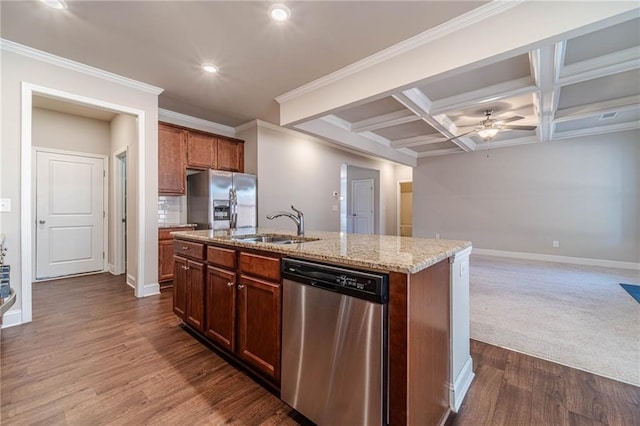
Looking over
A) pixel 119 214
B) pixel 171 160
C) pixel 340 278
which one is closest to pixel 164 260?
pixel 171 160

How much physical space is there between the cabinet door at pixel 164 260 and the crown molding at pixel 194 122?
2134 millimetres

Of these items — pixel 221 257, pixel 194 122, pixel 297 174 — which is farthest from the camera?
pixel 297 174

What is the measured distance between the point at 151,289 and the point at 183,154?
2029mm

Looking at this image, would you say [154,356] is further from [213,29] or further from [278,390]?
[213,29]

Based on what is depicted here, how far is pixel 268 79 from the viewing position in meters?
3.41

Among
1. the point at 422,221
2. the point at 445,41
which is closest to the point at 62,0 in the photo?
the point at 445,41

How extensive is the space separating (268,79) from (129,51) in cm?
143

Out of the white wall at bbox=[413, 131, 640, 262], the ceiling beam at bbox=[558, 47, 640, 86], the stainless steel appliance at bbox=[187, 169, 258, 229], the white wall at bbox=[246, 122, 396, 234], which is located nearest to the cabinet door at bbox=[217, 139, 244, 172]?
the white wall at bbox=[246, 122, 396, 234]

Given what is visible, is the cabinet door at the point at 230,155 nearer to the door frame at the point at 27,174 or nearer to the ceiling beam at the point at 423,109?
the door frame at the point at 27,174

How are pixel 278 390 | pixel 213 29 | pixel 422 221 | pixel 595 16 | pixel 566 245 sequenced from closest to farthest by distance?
pixel 278 390
pixel 595 16
pixel 213 29
pixel 566 245
pixel 422 221

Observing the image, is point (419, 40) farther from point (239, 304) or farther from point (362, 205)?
point (362, 205)

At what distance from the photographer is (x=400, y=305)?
110cm

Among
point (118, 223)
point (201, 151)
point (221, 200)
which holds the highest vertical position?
point (201, 151)

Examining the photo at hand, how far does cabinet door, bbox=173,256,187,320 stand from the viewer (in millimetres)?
2486
